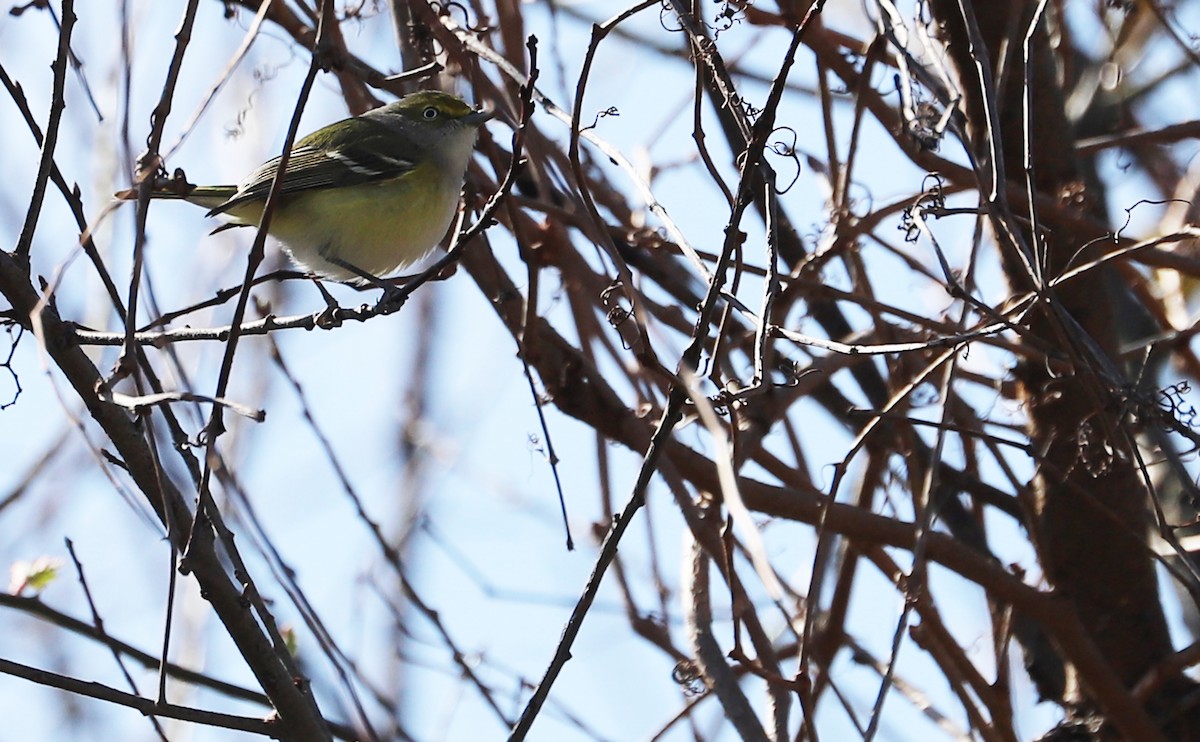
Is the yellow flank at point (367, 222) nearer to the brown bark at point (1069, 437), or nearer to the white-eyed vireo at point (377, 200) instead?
the white-eyed vireo at point (377, 200)

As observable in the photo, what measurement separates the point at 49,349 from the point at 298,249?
6.05 feet

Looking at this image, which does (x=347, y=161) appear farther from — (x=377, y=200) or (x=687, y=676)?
(x=687, y=676)

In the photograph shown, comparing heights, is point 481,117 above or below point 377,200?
below

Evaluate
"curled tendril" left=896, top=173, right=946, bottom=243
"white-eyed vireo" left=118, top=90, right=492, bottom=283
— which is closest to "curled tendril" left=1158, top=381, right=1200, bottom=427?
"curled tendril" left=896, top=173, right=946, bottom=243

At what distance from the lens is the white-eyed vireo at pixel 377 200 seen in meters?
3.82

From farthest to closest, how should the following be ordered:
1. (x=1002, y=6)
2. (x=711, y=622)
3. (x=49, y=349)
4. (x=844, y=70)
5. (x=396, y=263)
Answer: (x=396, y=263) < (x=1002, y=6) < (x=844, y=70) < (x=711, y=622) < (x=49, y=349)

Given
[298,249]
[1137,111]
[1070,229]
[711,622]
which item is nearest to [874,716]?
[711,622]

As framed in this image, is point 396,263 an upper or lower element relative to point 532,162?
upper

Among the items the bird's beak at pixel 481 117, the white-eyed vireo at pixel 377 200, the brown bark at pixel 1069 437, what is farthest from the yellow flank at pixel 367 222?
the brown bark at pixel 1069 437

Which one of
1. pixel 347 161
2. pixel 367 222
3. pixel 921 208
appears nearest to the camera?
pixel 921 208

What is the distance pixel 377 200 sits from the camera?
3883 mm

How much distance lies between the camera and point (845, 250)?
10.9 ft

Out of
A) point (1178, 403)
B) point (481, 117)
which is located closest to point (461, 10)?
point (481, 117)

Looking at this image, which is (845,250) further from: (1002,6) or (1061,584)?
(1061,584)
